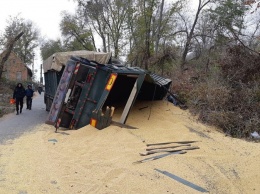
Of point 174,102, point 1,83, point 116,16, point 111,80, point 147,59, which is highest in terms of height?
point 116,16

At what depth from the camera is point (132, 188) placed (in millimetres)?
4527

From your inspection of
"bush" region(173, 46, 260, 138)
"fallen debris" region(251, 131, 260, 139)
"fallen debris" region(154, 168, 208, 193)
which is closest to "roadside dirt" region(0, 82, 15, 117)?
"bush" region(173, 46, 260, 138)

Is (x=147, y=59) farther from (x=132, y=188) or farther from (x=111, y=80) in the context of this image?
(x=132, y=188)

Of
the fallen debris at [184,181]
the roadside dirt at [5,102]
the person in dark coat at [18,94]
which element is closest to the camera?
the fallen debris at [184,181]

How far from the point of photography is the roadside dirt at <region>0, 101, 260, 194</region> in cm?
459

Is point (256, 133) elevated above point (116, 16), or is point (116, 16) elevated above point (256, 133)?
point (116, 16)

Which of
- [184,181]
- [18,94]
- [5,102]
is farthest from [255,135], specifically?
[5,102]

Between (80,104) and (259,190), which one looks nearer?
(259,190)

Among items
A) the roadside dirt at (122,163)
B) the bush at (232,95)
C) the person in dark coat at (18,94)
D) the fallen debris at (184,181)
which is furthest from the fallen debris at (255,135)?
the person in dark coat at (18,94)

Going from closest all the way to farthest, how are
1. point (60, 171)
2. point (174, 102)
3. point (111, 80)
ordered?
point (60, 171), point (111, 80), point (174, 102)

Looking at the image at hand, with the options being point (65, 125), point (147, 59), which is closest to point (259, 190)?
point (65, 125)

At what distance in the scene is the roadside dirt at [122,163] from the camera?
4590 mm

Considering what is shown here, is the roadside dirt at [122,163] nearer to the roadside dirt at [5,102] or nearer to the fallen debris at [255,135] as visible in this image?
the fallen debris at [255,135]

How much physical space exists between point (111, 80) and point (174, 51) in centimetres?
1002
